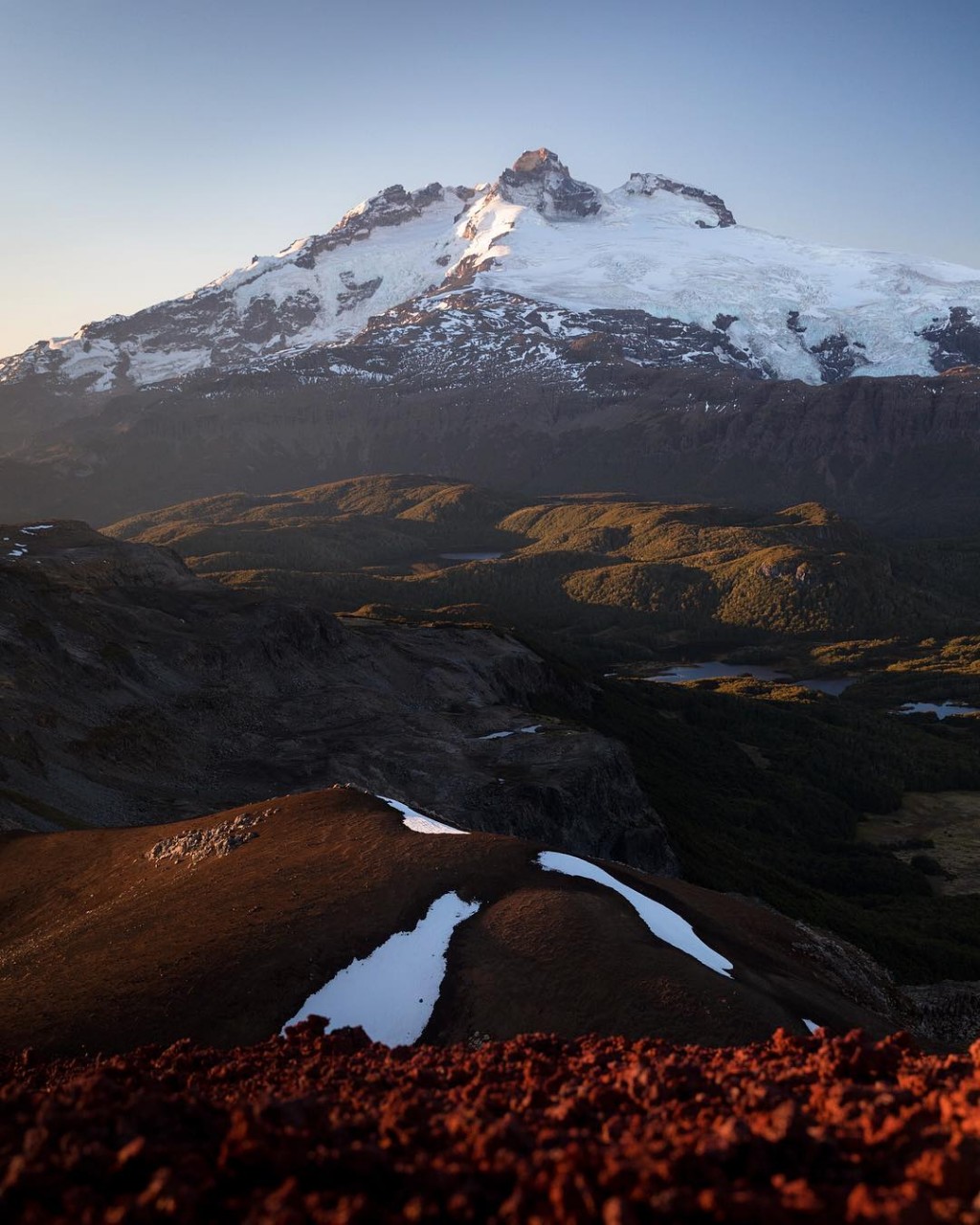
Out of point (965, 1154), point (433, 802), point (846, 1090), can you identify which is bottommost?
point (433, 802)

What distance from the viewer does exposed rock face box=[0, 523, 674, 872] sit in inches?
2621

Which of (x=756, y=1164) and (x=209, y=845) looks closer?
(x=756, y=1164)

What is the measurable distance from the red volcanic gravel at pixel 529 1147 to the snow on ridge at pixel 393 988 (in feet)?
27.6

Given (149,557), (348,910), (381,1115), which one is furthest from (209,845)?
(149,557)

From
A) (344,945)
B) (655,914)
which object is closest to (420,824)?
(344,945)

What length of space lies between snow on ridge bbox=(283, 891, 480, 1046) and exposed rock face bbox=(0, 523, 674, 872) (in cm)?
2896

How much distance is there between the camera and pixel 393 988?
26.6 metres

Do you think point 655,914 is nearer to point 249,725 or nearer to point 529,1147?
point 529,1147

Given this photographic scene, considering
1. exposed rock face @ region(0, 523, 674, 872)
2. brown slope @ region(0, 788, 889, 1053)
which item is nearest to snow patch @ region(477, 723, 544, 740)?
exposed rock face @ region(0, 523, 674, 872)

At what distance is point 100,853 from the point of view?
40.9 m

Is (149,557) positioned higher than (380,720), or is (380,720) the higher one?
(149,557)

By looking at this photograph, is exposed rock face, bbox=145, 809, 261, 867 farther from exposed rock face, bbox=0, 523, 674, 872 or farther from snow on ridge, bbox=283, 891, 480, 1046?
exposed rock face, bbox=0, 523, 674, 872

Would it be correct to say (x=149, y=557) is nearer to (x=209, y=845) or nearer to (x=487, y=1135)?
(x=209, y=845)

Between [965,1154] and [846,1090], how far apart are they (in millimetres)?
2787
